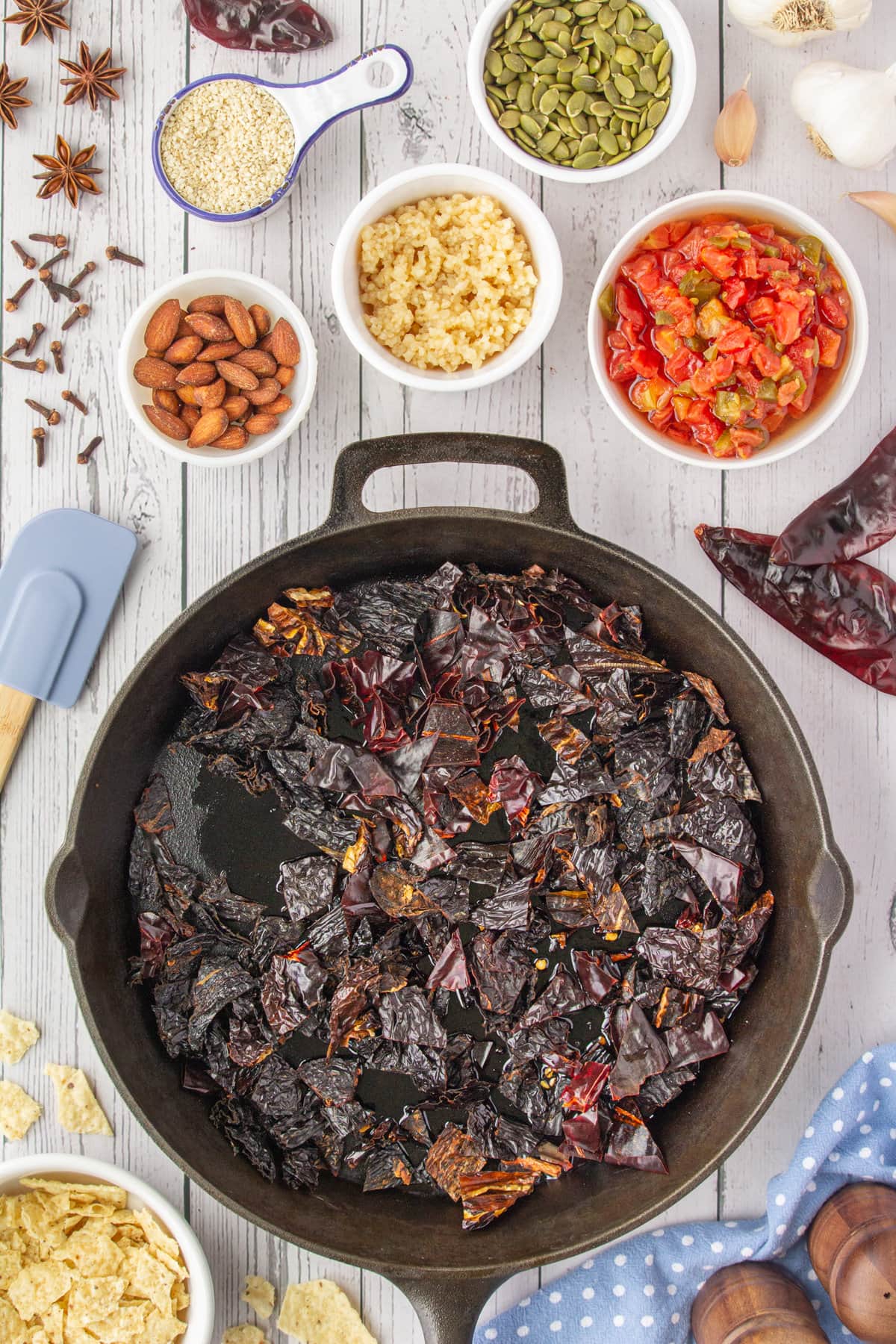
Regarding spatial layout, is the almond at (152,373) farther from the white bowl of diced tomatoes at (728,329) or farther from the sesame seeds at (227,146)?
the white bowl of diced tomatoes at (728,329)

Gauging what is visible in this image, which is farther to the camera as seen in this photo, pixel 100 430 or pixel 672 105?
pixel 100 430

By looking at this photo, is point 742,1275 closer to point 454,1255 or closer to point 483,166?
point 454,1255

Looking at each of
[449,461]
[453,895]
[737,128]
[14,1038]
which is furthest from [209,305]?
[14,1038]

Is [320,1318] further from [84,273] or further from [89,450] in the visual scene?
[84,273]

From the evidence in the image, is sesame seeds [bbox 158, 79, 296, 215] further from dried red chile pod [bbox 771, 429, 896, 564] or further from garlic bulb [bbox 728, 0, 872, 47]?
dried red chile pod [bbox 771, 429, 896, 564]

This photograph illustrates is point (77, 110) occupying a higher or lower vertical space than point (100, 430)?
higher

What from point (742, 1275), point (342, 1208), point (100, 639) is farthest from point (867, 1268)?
point (100, 639)

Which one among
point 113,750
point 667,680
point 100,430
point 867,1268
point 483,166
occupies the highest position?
point 483,166
